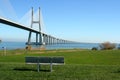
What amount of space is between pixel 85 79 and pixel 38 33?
4215cm

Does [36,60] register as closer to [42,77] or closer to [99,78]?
[42,77]

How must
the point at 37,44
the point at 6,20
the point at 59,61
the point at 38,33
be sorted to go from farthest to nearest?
the point at 37,44 < the point at 38,33 < the point at 6,20 < the point at 59,61

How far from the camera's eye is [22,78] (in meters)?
8.75

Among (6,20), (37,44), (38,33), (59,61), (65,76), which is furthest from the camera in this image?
(37,44)

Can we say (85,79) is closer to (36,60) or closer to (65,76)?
(65,76)

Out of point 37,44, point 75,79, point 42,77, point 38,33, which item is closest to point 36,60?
point 42,77

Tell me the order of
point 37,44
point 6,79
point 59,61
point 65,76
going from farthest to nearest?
point 37,44, point 59,61, point 65,76, point 6,79

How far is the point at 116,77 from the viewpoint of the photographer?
8992mm

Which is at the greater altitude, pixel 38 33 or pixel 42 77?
pixel 38 33

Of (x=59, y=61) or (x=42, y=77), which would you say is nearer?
(x=42, y=77)

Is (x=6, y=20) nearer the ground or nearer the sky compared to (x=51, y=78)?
nearer the sky

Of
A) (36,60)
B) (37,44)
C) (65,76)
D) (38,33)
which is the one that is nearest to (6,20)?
(36,60)

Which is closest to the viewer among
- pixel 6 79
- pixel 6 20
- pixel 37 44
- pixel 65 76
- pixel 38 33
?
pixel 6 79

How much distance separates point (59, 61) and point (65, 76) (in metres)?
1.58
